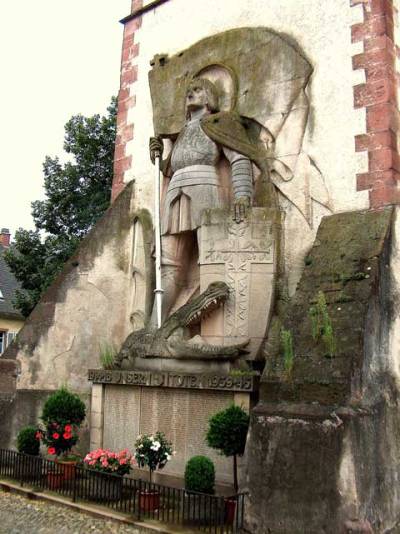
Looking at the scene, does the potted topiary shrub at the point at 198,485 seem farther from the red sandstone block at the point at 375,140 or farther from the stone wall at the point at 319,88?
the red sandstone block at the point at 375,140

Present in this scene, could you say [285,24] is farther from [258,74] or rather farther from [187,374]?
[187,374]

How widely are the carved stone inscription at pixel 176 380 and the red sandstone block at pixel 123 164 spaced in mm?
3922

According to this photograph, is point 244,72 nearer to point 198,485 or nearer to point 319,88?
point 319,88

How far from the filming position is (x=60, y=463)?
7.59m

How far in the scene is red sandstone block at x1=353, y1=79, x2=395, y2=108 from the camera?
7.78 meters

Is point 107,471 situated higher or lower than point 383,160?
lower

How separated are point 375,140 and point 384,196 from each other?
29.6 inches

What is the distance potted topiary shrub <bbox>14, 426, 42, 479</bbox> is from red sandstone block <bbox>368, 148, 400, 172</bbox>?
17.9ft

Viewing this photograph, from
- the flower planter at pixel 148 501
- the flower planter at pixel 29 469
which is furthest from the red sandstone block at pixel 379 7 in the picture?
the flower planter at pixel 29 469

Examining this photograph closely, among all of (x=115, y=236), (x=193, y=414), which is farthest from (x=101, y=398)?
(x=115, y=236)

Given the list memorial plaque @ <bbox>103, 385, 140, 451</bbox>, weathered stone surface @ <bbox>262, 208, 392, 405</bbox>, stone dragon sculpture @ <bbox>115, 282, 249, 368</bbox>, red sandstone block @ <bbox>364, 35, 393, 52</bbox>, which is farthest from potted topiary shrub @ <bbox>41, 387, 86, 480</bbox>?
red sandstone block @ <bbox>364, 35, 393, 52</bbox>

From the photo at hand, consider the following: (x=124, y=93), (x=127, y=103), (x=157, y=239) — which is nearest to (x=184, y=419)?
(x=157, y=239)

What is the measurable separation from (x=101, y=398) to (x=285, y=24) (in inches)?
229

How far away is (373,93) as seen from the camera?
789 cm
